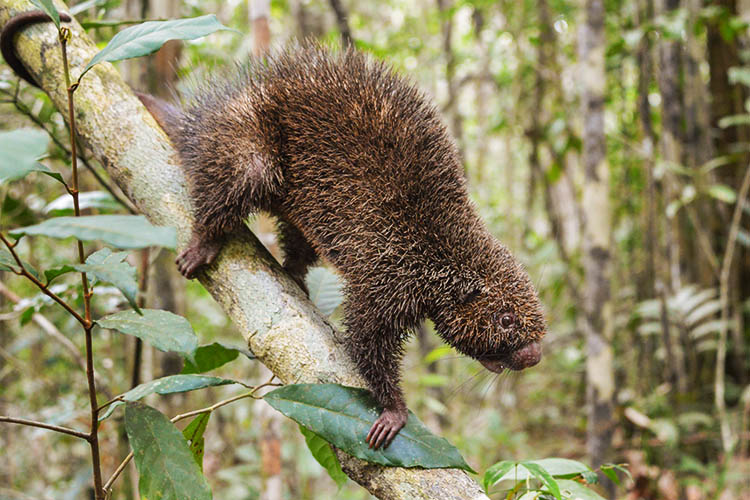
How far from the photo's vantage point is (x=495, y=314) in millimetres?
2289

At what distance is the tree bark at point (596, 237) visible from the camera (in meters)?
3.95

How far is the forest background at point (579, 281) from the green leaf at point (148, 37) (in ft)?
3.87

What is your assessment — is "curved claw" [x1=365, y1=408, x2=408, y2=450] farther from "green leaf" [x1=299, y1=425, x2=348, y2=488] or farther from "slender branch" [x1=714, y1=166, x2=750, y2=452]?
"slender branch" [x1=714, y1=166, x2=750, y2=452]

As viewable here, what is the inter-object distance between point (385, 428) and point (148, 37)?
3.67 ft

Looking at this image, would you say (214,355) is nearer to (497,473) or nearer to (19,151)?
(497,473)

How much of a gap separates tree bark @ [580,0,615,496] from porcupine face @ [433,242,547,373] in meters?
1.84

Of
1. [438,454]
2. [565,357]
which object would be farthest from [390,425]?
[565,357]

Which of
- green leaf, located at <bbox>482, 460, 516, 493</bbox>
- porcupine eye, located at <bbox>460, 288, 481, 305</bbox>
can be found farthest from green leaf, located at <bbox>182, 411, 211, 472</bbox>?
porcupine eye, located at <bbox>460, 288, 481, 305</bbox>

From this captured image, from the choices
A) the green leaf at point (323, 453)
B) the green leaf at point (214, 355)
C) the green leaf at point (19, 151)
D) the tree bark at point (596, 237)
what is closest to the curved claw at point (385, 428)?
the green leaf at point (323, 453)

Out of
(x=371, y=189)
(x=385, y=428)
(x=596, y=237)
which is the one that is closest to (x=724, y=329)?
(x=596, y=237)

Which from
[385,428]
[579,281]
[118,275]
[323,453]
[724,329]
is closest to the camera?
[118,275]

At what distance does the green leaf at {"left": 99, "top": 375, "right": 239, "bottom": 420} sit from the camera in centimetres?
142

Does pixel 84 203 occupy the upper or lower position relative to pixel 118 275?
lower

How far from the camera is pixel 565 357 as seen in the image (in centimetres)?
791
